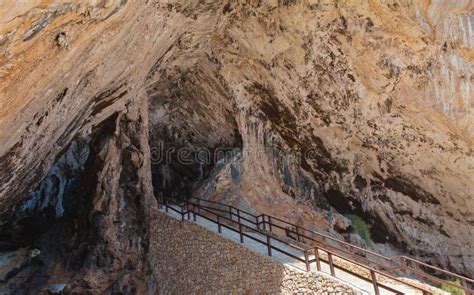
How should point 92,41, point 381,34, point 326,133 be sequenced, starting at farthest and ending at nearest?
point 326,133
point 381,34
point 92,41

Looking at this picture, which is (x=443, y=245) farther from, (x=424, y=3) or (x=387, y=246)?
(x=424, y=3)

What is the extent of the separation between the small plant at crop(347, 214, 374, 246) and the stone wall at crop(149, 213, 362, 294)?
706cm

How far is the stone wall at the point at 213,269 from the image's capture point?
894 cm

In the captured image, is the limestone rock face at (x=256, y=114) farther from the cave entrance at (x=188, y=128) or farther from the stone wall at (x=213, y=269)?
the stone wall at (x=213, y=269)

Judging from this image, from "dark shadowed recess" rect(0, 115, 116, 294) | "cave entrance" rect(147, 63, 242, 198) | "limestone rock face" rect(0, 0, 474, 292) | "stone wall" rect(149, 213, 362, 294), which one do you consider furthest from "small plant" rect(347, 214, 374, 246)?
"dark shadowed recess" rect(0, 115, 116, 294)

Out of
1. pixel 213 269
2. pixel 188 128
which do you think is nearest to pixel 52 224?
pixel 188 128

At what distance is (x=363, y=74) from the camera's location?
1275 cm

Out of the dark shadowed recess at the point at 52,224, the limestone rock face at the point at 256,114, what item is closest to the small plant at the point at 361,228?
the limestone rock face at the point at 256,114

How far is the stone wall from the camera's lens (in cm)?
894

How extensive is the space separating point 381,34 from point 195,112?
310 inches

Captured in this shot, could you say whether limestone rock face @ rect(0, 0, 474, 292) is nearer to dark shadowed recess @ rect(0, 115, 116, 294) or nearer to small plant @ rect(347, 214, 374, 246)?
dark shadowed recess @ rect(0, 115, 116, 294)

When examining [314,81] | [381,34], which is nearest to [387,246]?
[314,81]

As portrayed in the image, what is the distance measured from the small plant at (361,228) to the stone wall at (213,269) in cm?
706

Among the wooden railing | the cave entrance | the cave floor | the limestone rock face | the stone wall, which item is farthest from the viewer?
the cave entrance
